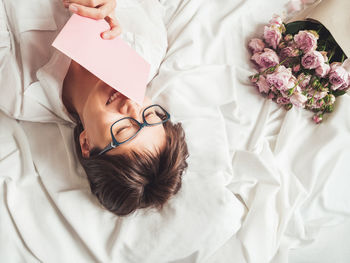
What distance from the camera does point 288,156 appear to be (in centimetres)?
117

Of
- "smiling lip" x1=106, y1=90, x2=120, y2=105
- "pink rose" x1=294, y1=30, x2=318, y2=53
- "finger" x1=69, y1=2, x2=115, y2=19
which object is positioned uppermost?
"finger" x1=69, y1=2, x2=115, y2=19

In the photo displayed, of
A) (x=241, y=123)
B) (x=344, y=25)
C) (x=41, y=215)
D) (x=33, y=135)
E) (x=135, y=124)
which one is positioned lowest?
(x=41, y=215)

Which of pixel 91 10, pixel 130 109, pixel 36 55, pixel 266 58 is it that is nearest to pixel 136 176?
pixel 130 109

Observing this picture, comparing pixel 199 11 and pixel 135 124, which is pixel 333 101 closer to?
pixel 199 11

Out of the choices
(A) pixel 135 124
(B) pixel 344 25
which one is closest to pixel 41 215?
(A) pixel 135 124

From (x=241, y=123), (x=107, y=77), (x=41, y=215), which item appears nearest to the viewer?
(x=107, y=77)

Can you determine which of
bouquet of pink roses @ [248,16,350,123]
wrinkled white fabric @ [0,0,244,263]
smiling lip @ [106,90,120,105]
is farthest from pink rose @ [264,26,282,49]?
smiling lip @ [106,90,120,105]

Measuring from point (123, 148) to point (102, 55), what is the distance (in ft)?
0.90

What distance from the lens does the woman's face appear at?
0.87m

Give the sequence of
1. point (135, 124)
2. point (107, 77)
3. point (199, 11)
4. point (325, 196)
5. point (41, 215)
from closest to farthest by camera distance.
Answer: point (107, 77) < point (135, 124) < point (41, 215) < point (325, 196) < point (199, 11)

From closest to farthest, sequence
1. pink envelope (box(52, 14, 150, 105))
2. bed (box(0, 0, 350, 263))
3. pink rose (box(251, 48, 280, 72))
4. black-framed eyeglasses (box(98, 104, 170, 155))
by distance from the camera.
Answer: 1. pink envelope (box(52, 14, 150, 105))
2. black-framed eyeglasses (box(98, 104, 170, 155))
3. bed (box(0, 0, 350, 263))
4. pink rose (box(251, 48, 280, 72))

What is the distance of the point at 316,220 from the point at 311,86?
20.1 inches

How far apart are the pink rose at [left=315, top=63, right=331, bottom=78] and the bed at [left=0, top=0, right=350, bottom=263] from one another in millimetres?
189

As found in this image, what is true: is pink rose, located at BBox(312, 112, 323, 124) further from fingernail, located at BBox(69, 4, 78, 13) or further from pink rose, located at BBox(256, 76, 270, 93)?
fingernail, located at BBox(69, 4, 78, 13)
